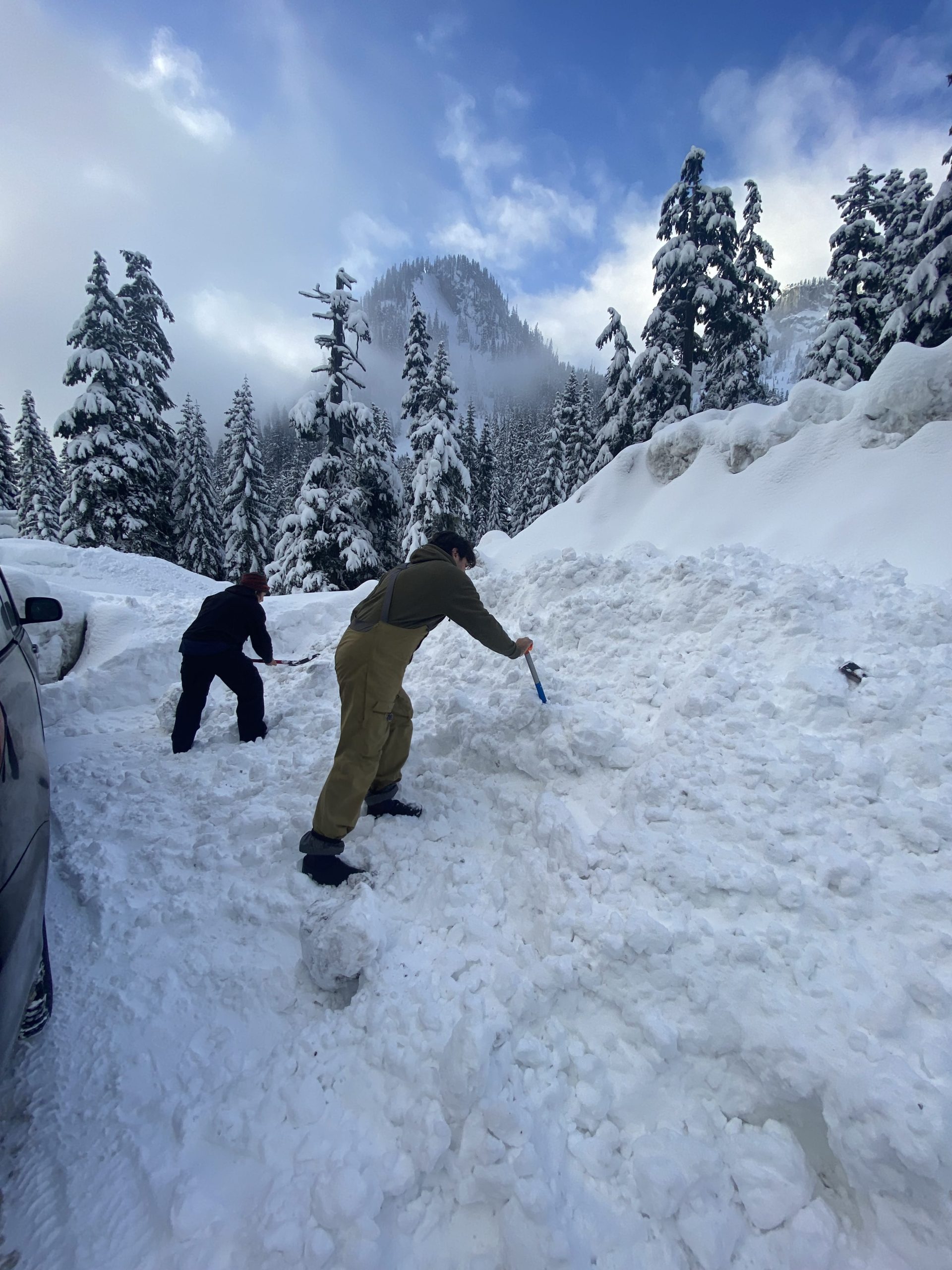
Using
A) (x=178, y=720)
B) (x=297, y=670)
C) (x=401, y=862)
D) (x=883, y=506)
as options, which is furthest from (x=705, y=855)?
(x=883, y=506)

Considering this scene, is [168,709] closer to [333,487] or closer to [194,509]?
[333,487]

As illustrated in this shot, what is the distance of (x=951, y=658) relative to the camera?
145 inches

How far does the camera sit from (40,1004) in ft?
7.41

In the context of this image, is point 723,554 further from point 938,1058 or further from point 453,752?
point 938,1058

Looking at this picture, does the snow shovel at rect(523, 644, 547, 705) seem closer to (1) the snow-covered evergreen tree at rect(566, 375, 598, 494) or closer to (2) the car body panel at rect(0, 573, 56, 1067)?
(2) the car body panel at rect(0, 573, 56, 1067)

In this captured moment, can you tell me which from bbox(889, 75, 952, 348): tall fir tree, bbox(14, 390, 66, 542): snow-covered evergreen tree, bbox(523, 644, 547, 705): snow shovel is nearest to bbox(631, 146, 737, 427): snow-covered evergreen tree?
bbox(889, 75, 952, 348): tall fir tree

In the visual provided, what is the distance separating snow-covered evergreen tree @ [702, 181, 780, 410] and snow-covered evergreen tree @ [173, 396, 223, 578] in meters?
24.2

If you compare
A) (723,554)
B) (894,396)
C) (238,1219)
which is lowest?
(238,1219)

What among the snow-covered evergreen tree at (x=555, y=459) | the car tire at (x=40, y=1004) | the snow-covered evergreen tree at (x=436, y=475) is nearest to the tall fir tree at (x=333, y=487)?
the snow-covered evergreen tree at (x=436, y=475)

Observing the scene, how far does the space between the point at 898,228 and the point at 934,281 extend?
8604 mm

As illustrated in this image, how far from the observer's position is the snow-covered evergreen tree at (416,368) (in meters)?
19.1

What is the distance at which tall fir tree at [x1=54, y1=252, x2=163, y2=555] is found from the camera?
57.0ft

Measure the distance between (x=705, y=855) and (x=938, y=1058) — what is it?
109 cm

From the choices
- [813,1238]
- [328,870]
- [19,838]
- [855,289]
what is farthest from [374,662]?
[855,289]
